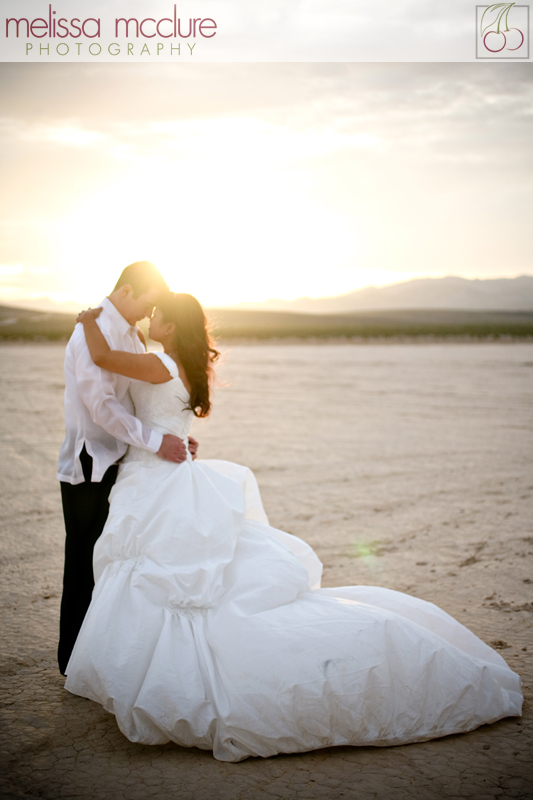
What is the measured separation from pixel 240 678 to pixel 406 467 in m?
6.49

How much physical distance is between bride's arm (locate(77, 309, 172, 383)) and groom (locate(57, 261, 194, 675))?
59 millimetres

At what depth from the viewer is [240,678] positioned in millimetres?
2746

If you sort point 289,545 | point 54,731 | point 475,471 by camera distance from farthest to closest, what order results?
point 475,471
point 289,545
point 54,731

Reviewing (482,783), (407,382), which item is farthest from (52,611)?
(407,382)

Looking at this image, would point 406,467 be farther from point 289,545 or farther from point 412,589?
point 289,545

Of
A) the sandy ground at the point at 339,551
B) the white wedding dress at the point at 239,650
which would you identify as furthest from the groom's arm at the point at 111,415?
the sandy ground at the point at 339,551

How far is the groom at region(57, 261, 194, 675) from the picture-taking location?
3424mm

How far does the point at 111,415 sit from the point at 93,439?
0.76ft

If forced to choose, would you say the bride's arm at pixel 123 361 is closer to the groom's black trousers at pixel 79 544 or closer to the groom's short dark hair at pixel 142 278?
the groom's short dark hair at pixel 142 278

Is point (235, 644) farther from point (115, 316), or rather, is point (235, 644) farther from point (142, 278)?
point (142, 278)

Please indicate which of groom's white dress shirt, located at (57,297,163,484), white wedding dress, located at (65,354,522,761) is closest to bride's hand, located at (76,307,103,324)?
groom's white dress shirt, located at (57,297,163,484)

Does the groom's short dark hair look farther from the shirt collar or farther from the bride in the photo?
the bride

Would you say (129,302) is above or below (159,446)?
above

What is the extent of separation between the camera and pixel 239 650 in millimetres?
2807
